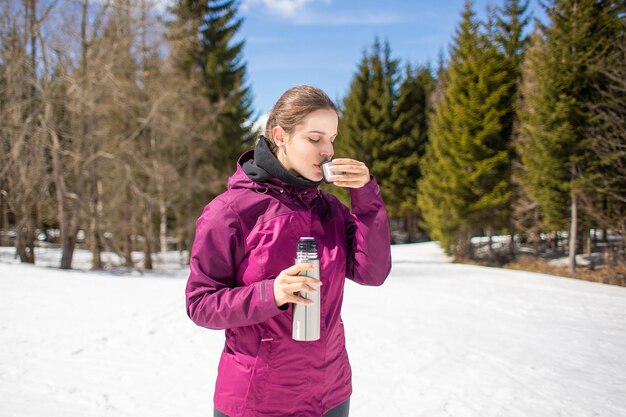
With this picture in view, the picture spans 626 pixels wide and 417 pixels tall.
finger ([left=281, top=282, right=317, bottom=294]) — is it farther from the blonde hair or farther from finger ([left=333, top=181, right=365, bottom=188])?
the blonde hair

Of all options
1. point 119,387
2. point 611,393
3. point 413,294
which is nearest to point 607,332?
point 611,393

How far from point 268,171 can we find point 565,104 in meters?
15.1

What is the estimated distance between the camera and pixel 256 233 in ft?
4.66

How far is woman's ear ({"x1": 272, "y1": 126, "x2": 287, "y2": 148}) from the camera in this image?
1.50 m

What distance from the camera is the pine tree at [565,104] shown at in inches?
504

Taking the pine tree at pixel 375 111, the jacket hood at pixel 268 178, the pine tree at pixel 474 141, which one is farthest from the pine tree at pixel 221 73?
the jacket hood at pixel 268 178

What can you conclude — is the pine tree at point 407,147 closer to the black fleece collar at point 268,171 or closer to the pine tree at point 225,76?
the pine tree at point 225,76

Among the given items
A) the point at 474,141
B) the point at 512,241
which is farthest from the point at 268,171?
the point at 512,241

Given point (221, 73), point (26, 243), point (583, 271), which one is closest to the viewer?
point (583, 271)

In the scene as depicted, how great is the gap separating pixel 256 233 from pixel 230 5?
2492 cm

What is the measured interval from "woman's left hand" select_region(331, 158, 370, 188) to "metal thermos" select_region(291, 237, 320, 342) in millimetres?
226

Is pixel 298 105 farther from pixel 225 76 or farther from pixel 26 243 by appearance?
pixel 225 76

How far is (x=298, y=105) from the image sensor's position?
145 centimetres

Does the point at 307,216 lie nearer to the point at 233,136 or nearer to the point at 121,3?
the point at 121,3
